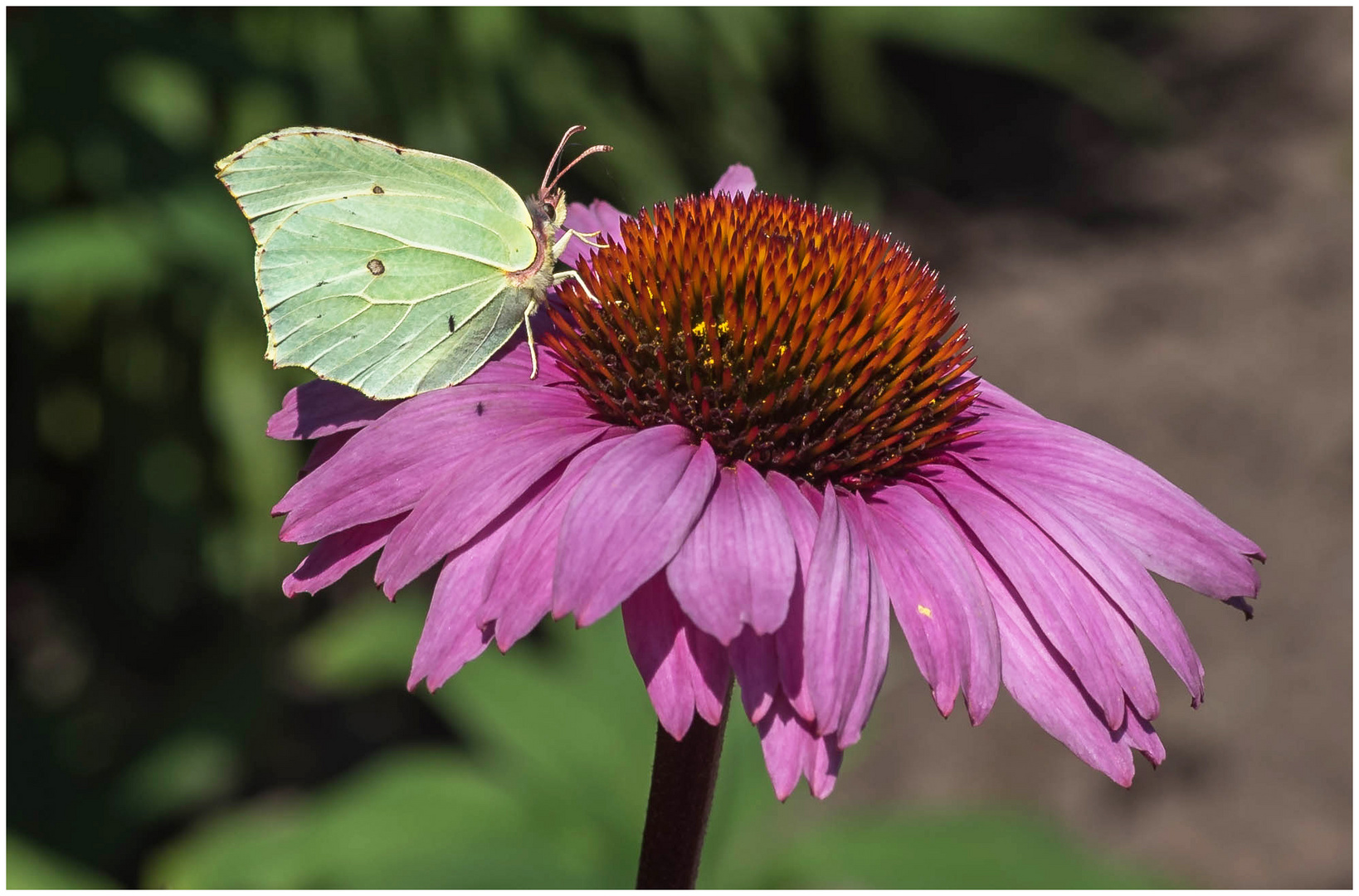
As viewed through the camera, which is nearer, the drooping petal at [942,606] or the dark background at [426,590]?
the drooping petal at [942,606]

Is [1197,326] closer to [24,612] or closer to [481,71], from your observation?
[481,71]

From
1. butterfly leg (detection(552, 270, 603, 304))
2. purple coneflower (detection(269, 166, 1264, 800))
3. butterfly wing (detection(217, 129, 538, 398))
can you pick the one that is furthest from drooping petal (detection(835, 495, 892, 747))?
butterfly wing (detection(217, 129, 538, 398))

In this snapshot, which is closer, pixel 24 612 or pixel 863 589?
pixel 863 589

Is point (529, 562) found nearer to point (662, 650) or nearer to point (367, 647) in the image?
point (662, 650)

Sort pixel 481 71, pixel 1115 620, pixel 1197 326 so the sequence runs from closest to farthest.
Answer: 1. pixel 1115 620
2. pixel 481 71
3. pixel 1197 326

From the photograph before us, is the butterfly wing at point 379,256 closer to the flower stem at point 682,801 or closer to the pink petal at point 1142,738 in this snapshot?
the flower stem at point 682,801

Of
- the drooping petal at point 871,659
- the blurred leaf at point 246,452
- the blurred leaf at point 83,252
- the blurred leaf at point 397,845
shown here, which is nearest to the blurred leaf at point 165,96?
the blurred leaf at point 83,252

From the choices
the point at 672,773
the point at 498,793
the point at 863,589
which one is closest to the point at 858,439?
the point at 863,589
